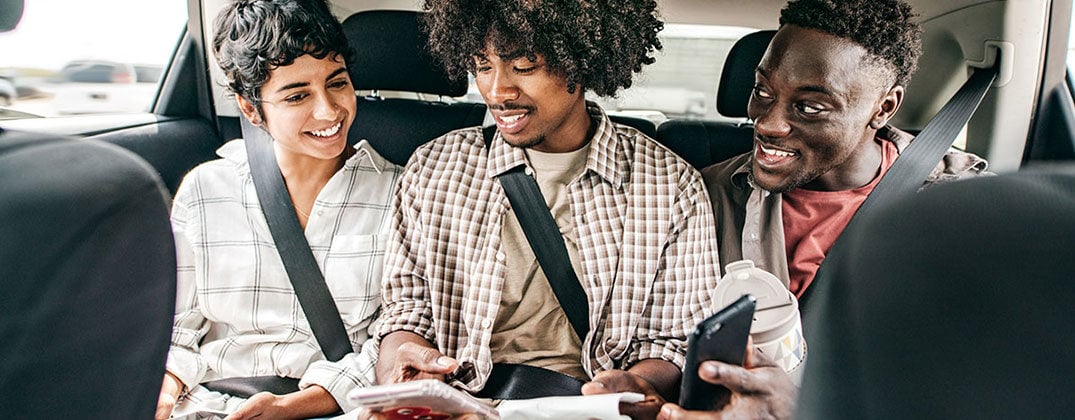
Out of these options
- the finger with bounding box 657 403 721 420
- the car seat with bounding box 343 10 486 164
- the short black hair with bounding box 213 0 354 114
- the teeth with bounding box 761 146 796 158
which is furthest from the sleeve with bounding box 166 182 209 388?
the teeth with bounding box 761 146 796 158

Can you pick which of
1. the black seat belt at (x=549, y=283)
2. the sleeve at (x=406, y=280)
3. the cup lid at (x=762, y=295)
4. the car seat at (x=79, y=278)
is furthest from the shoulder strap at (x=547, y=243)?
the car seat at (x=79, y=278)

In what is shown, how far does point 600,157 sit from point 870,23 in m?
0.63

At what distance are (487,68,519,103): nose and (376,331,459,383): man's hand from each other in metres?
0.51

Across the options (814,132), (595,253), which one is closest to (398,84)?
(595,253)

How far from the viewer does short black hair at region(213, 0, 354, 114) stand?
1639 millimetres

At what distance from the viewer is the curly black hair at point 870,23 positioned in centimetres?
161

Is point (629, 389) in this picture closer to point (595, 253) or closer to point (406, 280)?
point (595, 253)

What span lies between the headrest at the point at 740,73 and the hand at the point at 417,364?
104 centimetres

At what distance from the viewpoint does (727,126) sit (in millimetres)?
2141

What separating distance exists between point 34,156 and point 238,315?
1.00 m

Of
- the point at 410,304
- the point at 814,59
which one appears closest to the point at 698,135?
the point at 814,59

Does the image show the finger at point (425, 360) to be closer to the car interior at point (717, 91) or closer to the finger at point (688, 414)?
the finger at point (688, 414)

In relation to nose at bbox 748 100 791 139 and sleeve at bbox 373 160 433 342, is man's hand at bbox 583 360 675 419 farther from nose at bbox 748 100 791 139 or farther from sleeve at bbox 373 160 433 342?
nose at bbox 748 100 791 139

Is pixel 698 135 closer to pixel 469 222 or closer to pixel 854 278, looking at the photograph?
pixel 469 222
